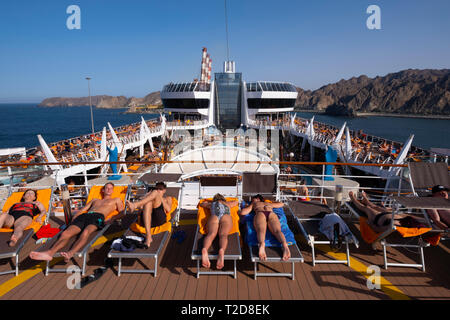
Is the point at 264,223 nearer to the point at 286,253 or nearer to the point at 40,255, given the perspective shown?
the point at 286,253

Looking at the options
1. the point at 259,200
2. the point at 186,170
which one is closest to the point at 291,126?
the point at 186,170

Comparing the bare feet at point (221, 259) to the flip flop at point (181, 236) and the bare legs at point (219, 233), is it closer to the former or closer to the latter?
the bare legs at point (219, 233)

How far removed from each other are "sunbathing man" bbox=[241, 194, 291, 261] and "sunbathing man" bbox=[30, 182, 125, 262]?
214 centimetres

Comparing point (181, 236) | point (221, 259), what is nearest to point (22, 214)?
point (181, 236)

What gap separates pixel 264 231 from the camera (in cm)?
314

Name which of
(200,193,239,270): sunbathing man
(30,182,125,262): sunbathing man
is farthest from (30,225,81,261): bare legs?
(200,193,239,270): sunbathing man

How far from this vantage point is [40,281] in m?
2.92

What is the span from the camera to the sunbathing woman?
10.7 feet

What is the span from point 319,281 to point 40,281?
11.3 feet

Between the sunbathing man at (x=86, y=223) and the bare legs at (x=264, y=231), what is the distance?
A: 7.41 ft

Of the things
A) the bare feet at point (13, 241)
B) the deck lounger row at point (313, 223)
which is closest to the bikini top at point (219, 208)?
the deck lounger row at point (313, 223)

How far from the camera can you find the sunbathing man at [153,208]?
10.8ft

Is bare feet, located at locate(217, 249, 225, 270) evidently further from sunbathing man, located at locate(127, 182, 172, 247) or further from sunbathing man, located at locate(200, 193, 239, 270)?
sunbathing man, located at locate(127, 182, 172, 247)
